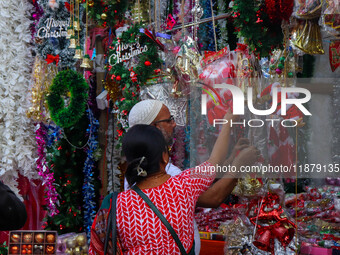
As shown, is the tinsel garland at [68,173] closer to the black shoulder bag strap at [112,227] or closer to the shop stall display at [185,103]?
the shop stall display at [185,103]

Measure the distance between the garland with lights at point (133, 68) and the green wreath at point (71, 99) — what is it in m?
0.64

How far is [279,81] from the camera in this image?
270 cm

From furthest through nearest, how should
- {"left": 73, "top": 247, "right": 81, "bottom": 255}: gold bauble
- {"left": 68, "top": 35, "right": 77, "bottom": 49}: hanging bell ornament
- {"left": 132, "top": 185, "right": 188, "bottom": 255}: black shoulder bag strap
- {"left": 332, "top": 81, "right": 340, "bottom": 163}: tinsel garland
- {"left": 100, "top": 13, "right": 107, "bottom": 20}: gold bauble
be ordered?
{"left": 68, "top": 35, "right": 77, "bottom": 49}: hanging bell ornament
{"left": 73, "top": 247, "right": 81, "bottom": 255}: gold bauble
{"left": 100, "top": 13, "right": 107, "bottom": 20}: gold bauble
{"left": 332, "top": 81, "right": 340, "bottom": 163}: tinsel garland
{"left": 132, "top": 185, "right": 188, "bottom": 255}: black shoulder bag strap

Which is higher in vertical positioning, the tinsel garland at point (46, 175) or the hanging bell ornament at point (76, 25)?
the hanging bell ornament at point (76, 25)

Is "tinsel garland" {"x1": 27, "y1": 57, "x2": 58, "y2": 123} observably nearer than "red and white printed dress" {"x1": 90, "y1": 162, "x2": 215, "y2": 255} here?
No

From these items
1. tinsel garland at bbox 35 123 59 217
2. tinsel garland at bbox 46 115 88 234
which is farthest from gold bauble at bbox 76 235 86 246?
tinsel garland at bbox 35 123 59 217

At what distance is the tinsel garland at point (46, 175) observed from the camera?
Result: 15.0 ft

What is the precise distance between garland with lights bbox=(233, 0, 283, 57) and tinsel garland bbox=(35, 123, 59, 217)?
259cm

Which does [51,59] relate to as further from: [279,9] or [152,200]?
[152,200]

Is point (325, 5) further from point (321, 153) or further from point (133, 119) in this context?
point (133, 119)

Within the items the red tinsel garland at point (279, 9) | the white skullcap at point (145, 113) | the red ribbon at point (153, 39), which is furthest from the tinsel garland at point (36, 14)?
the red tinsel garland at point (279, 9)

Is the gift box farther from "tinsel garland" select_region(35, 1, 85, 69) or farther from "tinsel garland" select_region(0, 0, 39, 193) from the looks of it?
"tinsel garland" select_region(35, 1, 85, 69)

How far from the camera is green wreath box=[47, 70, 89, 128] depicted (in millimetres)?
4320

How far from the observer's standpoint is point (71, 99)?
4.37 m
